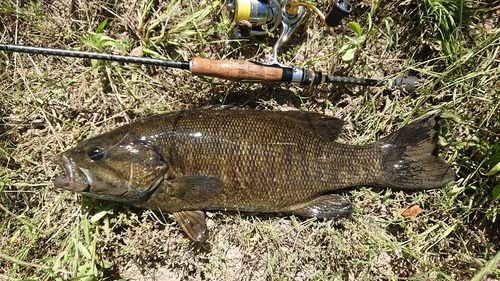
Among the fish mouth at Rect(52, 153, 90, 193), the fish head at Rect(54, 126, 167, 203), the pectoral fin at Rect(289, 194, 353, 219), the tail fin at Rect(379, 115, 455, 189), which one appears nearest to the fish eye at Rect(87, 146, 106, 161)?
the fish head at Rect(54, 126, 167, 203)

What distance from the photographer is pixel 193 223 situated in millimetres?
3057

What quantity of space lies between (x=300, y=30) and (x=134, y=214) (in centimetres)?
226

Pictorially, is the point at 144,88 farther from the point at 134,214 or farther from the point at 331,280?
the point at 331,280

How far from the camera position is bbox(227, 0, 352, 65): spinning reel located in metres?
2.84

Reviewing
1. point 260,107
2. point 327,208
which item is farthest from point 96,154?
point 327,208

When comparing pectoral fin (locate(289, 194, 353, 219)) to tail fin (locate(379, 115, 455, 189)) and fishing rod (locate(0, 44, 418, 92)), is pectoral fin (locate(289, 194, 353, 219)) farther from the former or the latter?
fishing rod (locate(0, 44, 418, 92))

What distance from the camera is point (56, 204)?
3223 millimetres

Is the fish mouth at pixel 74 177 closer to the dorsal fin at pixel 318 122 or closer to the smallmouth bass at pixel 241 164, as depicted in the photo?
the smallmouth bass at pixel 241 164

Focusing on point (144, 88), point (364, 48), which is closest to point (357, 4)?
point (364, 48)

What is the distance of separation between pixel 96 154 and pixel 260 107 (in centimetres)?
145

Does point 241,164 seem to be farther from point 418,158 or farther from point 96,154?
point 418,158

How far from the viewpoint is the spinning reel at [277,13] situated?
9.32 ft

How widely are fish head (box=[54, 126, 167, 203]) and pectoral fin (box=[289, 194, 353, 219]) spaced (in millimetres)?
1244

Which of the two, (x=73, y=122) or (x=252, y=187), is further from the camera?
(x=73, y=122)
